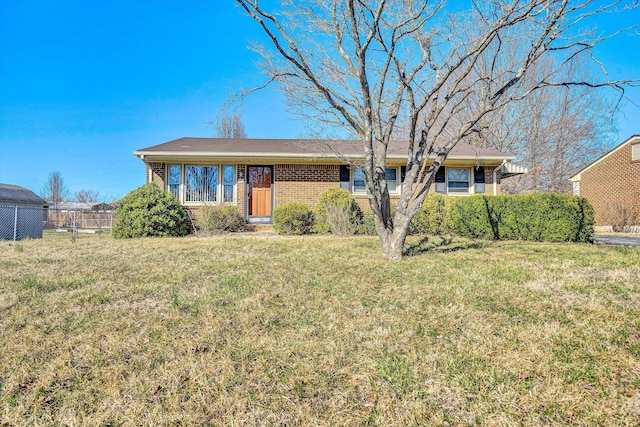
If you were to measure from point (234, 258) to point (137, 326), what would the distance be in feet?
9.88

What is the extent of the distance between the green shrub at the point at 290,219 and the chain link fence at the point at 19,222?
8.41 meters

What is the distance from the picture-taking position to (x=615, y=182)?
15.9m

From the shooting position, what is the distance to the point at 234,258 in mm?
5762

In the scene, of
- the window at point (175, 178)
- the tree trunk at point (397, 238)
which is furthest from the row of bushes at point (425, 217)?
the tree trunk at point (397, 238)

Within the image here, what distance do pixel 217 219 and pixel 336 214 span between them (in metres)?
3.89

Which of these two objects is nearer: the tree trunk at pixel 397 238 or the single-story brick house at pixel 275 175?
the tree trunk at pixel 397 238

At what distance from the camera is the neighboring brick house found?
1484 cm

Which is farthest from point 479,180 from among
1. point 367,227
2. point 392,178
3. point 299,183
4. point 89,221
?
point 89,221

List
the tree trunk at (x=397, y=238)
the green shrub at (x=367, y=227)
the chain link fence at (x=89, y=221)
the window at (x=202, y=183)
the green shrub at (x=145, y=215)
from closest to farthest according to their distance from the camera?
the tree trunk at (x=397, y=238), the green shrub at (x=145, y=215), the green shrub at (x=367, y=227), the window at (x=202, y=183), the chain link fence at (x=89, y=221)

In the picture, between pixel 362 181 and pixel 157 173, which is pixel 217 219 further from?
pixel 362 181

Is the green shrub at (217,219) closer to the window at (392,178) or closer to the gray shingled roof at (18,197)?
the window at (392,178)

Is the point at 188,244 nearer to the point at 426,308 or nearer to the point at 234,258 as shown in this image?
the point at 234,258

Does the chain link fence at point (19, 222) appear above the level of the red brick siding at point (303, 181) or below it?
below

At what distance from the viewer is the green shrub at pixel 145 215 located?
911cm
